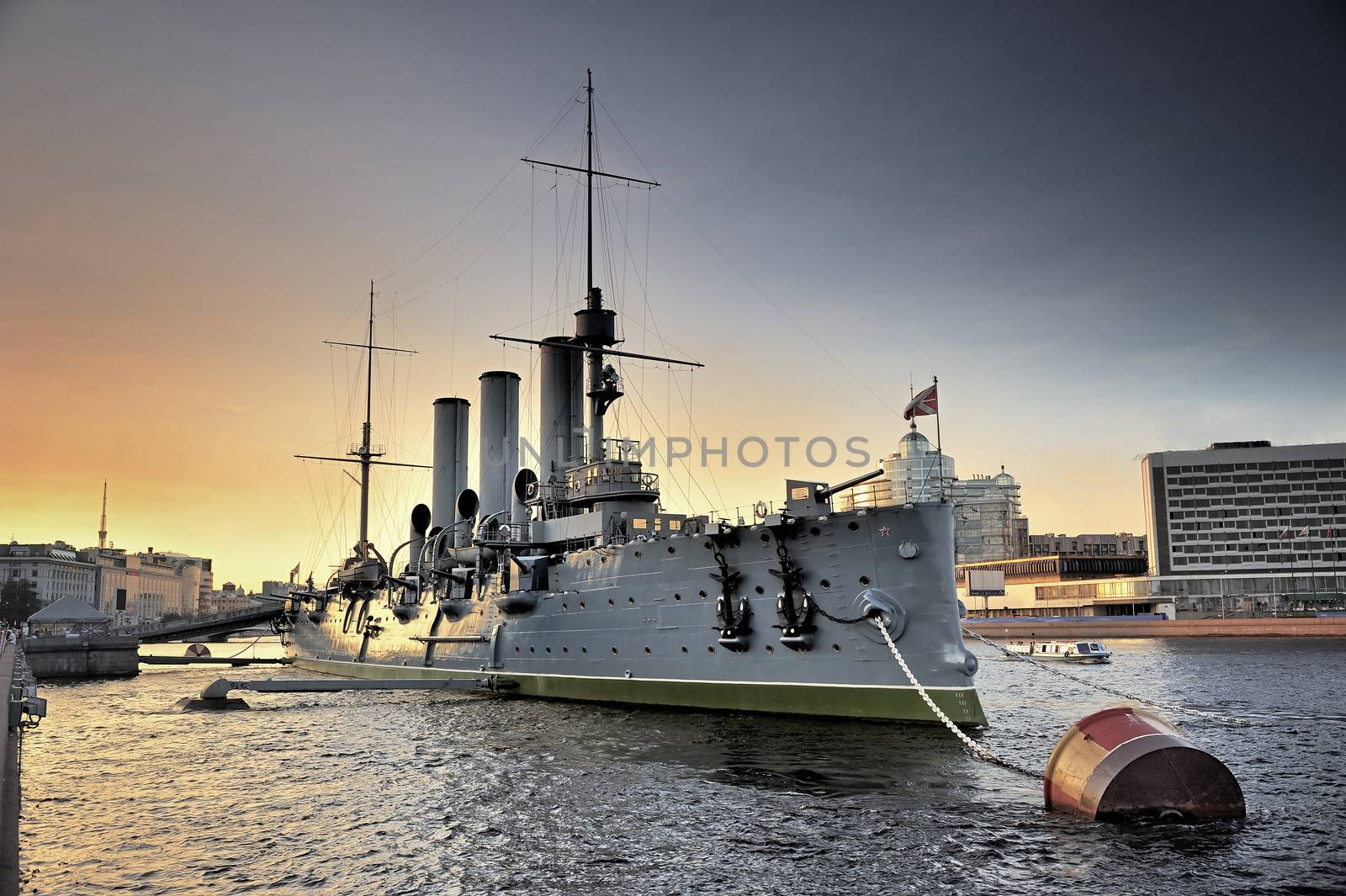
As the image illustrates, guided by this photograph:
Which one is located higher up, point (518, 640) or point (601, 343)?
point (601, 343)

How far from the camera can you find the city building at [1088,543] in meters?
159

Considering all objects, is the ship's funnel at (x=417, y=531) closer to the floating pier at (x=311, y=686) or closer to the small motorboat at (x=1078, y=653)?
the floating pier at (x=311, y=686)

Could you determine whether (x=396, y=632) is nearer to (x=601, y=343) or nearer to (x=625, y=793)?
(x=601, y=343)

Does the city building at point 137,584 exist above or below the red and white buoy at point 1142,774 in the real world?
below

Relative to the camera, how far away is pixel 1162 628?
269 feet

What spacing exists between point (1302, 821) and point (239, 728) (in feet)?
75.1

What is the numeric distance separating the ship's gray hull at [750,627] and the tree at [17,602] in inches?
4456

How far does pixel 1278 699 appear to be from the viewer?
28.2 metres

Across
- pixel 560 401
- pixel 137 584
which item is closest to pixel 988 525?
pixel 560 401

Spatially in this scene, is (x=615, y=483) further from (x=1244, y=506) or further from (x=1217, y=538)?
(x=1244, y=506)

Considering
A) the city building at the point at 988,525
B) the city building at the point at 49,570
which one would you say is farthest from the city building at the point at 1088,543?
the city building at the point at 49,570

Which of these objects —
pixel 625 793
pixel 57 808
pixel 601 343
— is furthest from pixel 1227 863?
pixel 601 343

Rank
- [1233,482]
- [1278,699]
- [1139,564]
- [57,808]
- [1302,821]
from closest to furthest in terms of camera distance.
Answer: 1. [1302,821]
2. [57,808]
3. [1278,699]
4. [1233,482]
5. [1139,564]

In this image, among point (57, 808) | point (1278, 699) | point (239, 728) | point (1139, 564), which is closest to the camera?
point (57, 808)
